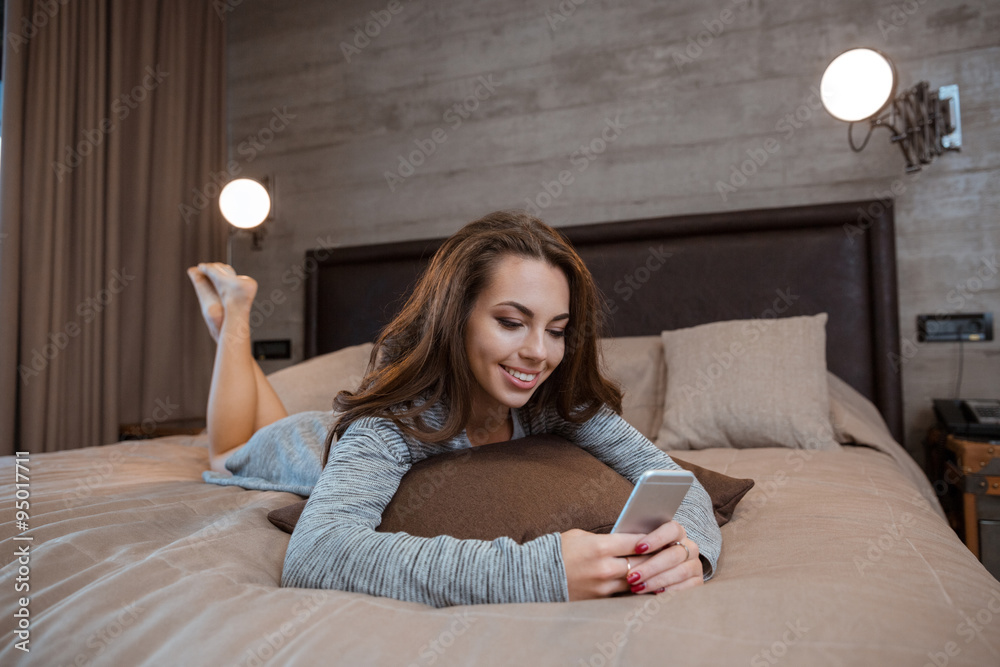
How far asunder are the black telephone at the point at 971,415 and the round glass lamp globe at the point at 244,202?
281cm

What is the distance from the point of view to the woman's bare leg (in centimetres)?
181

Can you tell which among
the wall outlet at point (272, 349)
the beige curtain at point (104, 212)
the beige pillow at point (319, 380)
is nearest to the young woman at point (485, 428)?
the beige pillow at point (319, 380)

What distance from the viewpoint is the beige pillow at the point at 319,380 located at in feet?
7.37

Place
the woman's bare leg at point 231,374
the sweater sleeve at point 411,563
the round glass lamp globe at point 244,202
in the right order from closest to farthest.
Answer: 1. the sweater sleeve at point 411,563
2. the woman's bare leg at point 231,374
3. the round glass lamp globe at point 244,202

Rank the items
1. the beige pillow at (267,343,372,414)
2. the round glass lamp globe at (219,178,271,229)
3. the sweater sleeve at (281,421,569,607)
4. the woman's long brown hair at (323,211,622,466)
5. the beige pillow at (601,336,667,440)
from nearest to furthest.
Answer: the sweater sleeve at (281,421,569,607) < the woman's long brown hair at (323,211,622,466) < the beige pillow at (601,336,667,440) < the beige pillow at (267,343,372,414) < the round glass lamp globe at (219,178,271,229)

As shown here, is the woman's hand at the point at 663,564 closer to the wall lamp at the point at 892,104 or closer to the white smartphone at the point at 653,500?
the white smartphone at the point at 653,500

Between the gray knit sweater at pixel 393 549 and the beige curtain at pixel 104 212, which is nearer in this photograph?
the gray knit sweater at pixel 393 549

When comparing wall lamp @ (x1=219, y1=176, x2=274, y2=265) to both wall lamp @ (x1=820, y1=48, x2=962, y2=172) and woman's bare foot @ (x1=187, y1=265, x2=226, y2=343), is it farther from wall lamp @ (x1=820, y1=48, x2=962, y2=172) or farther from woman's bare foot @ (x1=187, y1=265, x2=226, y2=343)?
wall lamp @ (x1=820, y1=48, x2=962, y2=172)

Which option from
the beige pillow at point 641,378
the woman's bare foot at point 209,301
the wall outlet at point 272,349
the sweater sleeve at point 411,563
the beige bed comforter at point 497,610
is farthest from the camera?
the wall outlet at point 272,349

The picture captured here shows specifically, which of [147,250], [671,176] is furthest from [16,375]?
[671,176]

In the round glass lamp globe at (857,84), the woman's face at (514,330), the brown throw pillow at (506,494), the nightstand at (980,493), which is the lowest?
the nightstand at (980,493)

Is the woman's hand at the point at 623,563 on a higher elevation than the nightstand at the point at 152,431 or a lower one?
higher

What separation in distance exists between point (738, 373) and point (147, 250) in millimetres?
2638

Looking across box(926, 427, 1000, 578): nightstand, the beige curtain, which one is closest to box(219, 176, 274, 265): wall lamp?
the beige curtain
